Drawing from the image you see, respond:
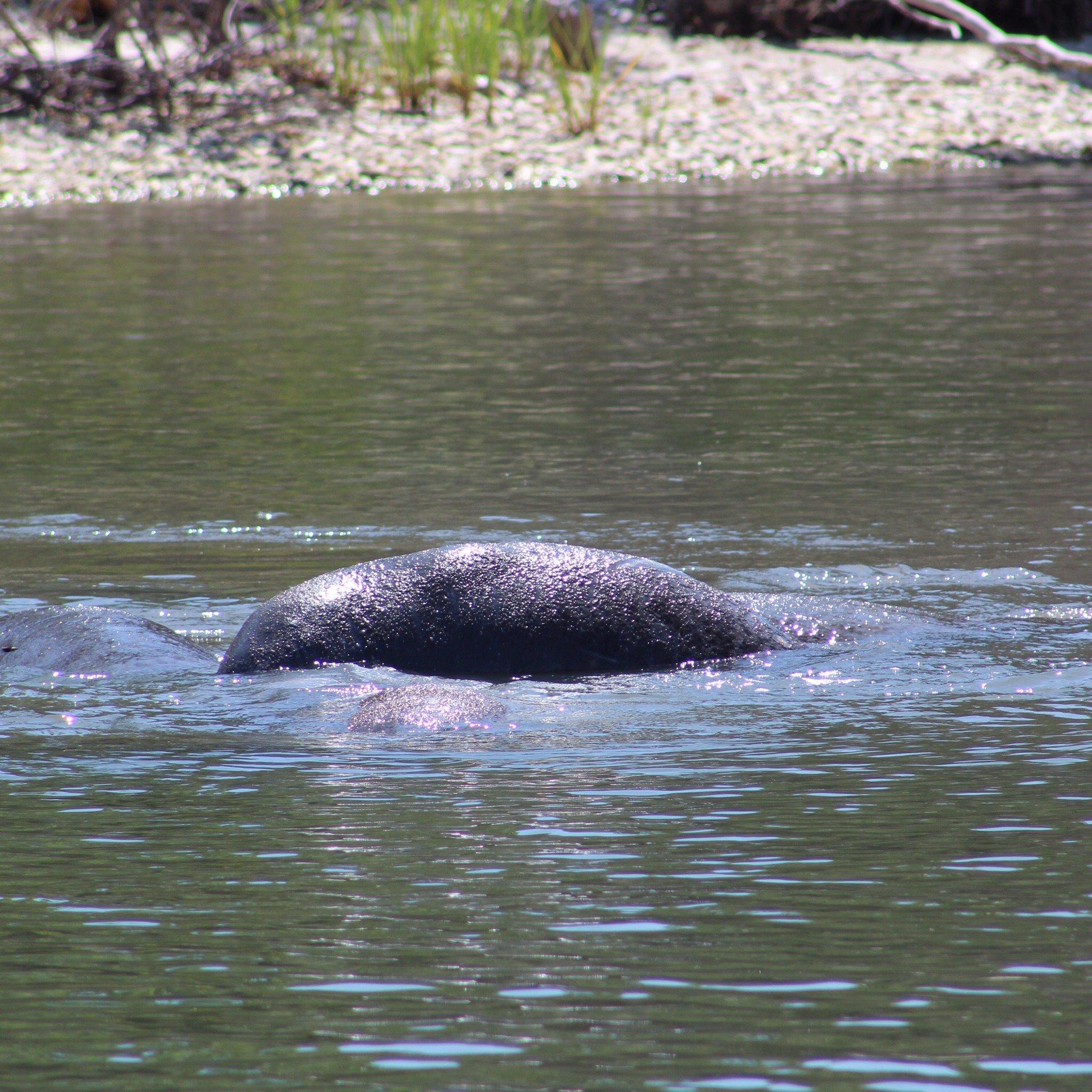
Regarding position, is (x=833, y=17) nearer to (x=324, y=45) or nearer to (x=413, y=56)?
(x=413, y=56)

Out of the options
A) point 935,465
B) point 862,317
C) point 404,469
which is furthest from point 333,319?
point 935,465

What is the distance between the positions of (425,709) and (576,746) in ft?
1.81

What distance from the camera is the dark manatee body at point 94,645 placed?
273 inches

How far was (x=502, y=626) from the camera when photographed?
23.2 feet

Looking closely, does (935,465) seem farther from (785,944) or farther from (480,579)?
(785,944)

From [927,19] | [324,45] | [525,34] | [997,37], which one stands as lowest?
[324,45]

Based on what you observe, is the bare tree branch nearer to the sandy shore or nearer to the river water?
the sandy shore

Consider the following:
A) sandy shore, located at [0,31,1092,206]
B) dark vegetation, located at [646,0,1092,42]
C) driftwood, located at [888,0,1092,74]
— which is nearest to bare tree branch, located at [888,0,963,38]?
driftwood, located at [888,0,1092,74]

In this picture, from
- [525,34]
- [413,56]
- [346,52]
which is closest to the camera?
[346,52]

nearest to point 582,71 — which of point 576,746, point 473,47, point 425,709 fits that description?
point 473,47

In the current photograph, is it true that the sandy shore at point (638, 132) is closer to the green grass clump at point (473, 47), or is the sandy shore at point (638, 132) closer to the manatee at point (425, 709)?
Answer: the green grass clump at point (473, 47)

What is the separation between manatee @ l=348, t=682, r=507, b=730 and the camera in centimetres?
607

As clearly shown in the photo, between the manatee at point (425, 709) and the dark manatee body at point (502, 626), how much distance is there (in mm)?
713

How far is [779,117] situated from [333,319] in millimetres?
13505
